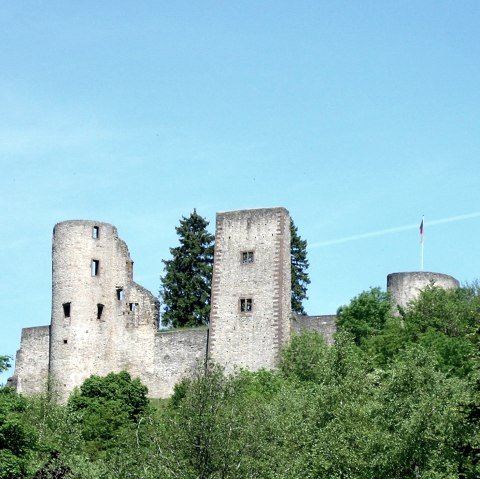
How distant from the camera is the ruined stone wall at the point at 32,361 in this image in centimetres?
7206

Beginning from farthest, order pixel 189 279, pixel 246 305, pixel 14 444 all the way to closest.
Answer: pixel 189 279 < pixel 246 305 < pixel 14 444

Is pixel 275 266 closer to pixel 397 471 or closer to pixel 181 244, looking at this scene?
pixel 181 244

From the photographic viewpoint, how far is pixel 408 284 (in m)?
71.9

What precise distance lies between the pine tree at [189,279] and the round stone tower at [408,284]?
29.2 feet

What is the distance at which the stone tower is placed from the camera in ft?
229

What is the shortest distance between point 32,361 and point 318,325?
11.8 meters

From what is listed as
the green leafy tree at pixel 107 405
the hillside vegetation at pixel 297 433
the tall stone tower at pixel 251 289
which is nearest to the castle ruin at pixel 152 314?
the tall stone tower at pixel 251 289

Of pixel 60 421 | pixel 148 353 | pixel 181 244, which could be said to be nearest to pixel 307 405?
pixel 60 421

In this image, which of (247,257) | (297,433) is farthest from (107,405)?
(297,433)

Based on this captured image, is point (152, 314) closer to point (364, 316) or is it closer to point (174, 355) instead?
point (174, 355)

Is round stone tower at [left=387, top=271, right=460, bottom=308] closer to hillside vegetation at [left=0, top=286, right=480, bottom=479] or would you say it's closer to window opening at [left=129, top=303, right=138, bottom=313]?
window opening at [left=129, top=303, right=138, bottom=313]

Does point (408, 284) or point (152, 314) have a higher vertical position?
point (408, 284)

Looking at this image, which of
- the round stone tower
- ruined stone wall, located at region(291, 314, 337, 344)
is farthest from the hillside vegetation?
the round stone tower

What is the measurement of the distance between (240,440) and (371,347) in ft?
73.8
